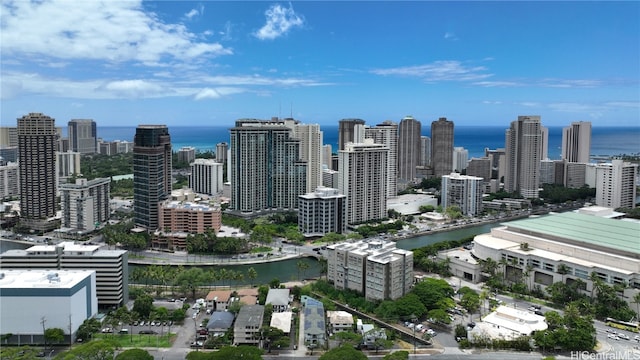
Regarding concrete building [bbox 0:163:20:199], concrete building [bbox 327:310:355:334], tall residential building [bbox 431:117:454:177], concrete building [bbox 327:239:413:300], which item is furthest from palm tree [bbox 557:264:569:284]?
concrete building [bbox 0:163:20:199]

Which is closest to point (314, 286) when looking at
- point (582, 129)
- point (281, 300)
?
point (281, 300)

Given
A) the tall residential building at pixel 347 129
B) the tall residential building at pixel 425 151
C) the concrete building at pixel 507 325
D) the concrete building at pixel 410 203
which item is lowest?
the concrete building at pixel 507 325

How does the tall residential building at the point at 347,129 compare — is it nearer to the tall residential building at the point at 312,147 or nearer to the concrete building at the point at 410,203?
the concrete building at the point at 410,203

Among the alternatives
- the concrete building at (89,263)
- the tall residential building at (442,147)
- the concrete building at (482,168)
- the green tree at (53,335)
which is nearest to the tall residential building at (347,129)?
the tall residential building at (442,147)

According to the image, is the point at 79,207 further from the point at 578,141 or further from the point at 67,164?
the point at 578,141

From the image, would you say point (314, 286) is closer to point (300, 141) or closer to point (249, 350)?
point (249, 350)

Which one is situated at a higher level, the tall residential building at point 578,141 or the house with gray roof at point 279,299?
the tall residential building at point 578,141

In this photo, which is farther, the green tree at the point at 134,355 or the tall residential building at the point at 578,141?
the tall residential building at the point at 578,141

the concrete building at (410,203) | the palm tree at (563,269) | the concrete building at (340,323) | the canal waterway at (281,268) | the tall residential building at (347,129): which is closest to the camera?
the concrete building at (340,323)

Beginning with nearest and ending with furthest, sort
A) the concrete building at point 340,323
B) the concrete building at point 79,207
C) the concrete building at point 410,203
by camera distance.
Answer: the concrete building at point 340,323 → the concrete building at point 79,207 → the concrete building at point 410,203
